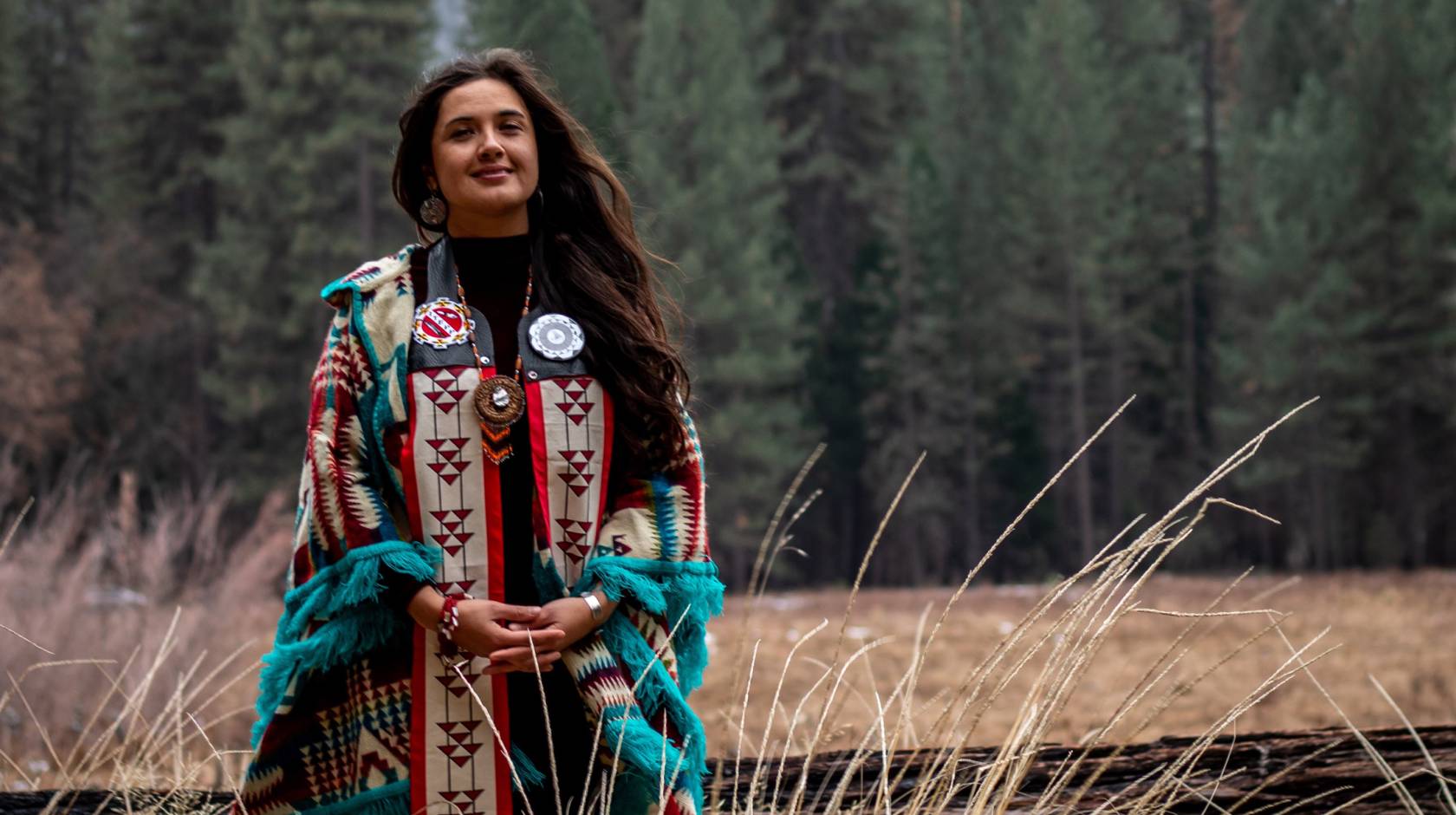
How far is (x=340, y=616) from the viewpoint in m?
2.38

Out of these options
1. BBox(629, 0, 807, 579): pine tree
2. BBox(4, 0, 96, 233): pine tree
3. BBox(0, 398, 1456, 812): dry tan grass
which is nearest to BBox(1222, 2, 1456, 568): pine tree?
BBox(0, 398, 1456, 812): dry tan grass

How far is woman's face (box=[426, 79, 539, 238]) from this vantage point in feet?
8.29

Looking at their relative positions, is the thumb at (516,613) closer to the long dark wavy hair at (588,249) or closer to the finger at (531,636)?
the finger at (531,636)

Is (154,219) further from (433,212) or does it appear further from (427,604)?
(427,604)

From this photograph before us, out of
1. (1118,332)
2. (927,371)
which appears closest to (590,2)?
(927,371)

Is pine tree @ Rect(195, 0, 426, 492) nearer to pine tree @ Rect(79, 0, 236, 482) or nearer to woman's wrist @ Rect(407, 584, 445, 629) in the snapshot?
pine tree @ Rect(79, 0, 236, 482)

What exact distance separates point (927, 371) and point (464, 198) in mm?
31478

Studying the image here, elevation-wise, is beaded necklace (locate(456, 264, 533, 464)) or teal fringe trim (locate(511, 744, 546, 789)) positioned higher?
beaded necklace (locate(456, 264, 533, 464))

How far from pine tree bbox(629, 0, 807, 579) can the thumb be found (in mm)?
26109

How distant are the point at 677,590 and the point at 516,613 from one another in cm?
28

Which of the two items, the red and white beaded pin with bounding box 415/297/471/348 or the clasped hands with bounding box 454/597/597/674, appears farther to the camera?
the red and white beaded pin with bounding box 415/297/471/348

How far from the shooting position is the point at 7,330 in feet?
83.4

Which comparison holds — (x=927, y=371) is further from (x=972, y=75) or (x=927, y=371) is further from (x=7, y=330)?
(x=7, y=330)

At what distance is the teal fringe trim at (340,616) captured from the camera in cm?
229
